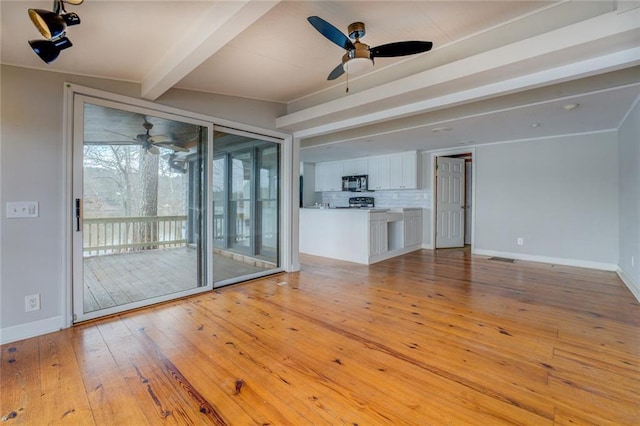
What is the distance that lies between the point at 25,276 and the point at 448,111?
4947 millimetres

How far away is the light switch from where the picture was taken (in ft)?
7.57

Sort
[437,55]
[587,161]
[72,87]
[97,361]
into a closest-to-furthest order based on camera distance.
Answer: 1. [97,361]
2. [72,87]
3. [437,55]
4. [587,161]

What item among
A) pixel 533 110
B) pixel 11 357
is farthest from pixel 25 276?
pixel 533 110

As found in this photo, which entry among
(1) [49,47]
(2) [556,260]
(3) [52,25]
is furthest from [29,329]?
(2) [556,260]

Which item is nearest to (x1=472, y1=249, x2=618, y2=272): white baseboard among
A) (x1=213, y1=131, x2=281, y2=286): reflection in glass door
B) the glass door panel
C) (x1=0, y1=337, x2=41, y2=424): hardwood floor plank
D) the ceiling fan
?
(x1=213, y1=131, x2=281, y2=286): reflection in glass door

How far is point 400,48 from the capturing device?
2.14 m

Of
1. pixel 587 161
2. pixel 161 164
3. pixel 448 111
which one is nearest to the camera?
pixel 161 164

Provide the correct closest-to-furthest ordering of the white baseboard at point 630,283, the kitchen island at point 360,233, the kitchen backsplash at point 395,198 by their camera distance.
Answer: the white baseboard at point 630,283 < the kitchen island at point 360,233 < the kitchen backsplash at point 395,198

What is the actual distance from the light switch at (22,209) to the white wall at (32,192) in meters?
0.03

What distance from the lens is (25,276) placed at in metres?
2.38

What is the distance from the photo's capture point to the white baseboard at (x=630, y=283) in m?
3.32

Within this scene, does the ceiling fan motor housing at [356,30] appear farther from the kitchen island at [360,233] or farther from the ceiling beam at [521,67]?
the kitchen island at [360,233]

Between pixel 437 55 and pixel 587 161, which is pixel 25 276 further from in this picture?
pixel 587 161

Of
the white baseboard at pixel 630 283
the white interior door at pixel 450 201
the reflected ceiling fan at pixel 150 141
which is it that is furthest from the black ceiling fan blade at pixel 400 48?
the white interior door at pixel 450 201
